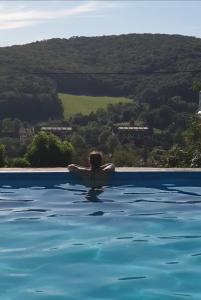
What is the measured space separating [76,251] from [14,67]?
56.4 meters

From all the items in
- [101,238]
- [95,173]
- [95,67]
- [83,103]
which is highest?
[95,67]

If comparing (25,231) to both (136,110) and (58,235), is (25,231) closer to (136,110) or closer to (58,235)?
(58,235)

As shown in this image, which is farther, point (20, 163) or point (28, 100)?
point (28, 100)

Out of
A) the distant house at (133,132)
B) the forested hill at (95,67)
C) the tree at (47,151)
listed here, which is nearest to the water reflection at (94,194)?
the tree at (47,151)

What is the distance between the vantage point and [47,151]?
8258 mm

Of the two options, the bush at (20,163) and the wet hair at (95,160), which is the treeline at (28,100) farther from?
the wet hair at (95,160)

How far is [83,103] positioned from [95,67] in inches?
259

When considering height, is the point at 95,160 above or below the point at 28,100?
below

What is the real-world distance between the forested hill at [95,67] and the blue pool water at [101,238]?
38.2 metres

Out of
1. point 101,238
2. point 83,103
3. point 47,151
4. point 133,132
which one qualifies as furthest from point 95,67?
point 101,238

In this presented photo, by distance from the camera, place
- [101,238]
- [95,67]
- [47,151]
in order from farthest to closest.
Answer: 1. [95,67]
2. [47,151]
3. [101,238]

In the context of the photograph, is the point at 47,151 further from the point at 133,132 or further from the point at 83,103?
the point at 83,103

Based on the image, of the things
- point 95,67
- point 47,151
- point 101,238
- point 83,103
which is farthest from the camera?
point 95,67

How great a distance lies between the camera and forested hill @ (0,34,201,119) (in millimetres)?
51219
